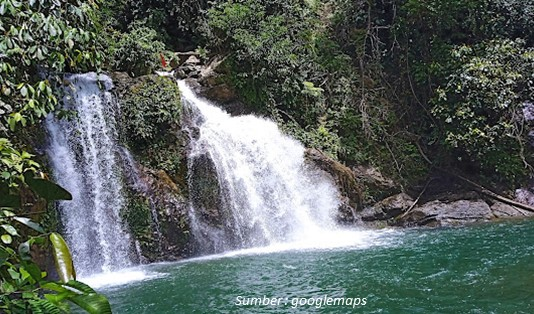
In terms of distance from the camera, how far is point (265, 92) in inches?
482

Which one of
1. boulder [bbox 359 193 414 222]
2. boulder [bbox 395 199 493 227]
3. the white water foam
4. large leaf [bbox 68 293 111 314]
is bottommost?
boulder [bbox 395 199 493 227]

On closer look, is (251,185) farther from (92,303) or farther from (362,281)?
(92,303)

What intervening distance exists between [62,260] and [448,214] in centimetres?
1099

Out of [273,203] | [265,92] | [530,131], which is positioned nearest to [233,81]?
[265,92]

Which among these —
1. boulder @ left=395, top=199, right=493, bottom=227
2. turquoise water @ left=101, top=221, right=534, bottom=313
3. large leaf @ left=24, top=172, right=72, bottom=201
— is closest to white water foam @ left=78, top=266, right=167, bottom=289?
turquoise water @ left=101, top=221, right=534, bottom=313

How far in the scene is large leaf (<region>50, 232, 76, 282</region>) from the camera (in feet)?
4.85

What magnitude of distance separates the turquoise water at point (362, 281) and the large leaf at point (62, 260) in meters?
3.90

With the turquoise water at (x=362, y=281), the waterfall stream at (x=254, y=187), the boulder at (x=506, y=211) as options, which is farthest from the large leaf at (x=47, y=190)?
the boulder at (x=506, y=211)

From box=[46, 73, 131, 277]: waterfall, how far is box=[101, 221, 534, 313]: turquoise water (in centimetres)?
95

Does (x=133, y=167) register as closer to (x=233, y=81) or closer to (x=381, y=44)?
(x=233, y=81)

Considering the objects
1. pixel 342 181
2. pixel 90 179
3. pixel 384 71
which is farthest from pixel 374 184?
pixel 90 179

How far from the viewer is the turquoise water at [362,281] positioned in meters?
5.10

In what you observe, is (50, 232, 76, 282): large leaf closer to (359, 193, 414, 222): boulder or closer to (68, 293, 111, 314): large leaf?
(68, 293, 111, 314): large leaf

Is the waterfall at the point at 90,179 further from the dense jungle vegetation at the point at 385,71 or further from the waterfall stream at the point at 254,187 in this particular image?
the dense jungle vegetation at the point at 385,71
